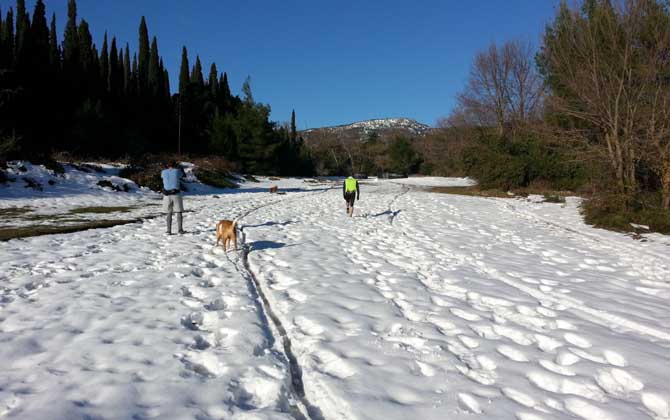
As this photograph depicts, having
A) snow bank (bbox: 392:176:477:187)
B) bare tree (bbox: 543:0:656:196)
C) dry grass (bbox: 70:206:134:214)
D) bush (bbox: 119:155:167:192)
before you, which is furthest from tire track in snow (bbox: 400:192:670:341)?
snow bank (bbox: 392:176:477:187)

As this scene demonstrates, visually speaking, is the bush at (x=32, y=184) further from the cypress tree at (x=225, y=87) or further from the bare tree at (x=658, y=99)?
the cypress tree at (x=225, y=87)

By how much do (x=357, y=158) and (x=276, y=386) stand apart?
85.5 m

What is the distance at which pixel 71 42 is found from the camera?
163 ft

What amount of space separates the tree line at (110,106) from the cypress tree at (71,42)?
133 mm

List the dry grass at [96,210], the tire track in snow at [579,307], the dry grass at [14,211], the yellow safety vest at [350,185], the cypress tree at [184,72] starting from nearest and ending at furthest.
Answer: the tire track in snow at [579,307], the dry grass at [14,211], the dry grass at [96,210], the yellow safety vest at [350,185], the cypress tree at [184,72]

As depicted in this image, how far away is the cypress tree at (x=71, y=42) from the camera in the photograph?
41.2m

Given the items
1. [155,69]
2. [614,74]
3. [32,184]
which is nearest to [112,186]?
[32,184]

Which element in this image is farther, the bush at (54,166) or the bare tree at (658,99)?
the bush at (54,166)

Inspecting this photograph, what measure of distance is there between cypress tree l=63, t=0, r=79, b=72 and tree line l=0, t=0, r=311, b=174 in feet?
0.44

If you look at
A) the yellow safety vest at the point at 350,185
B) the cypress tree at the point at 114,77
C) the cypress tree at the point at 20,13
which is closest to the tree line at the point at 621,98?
the yellow safety vest at the point at 350,185

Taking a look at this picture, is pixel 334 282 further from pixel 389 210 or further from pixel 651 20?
pixel 651 20

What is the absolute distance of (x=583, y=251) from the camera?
8.90 metres

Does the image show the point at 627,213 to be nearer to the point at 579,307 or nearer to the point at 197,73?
the point at 579,307

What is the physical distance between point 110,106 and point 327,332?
50248 mm
